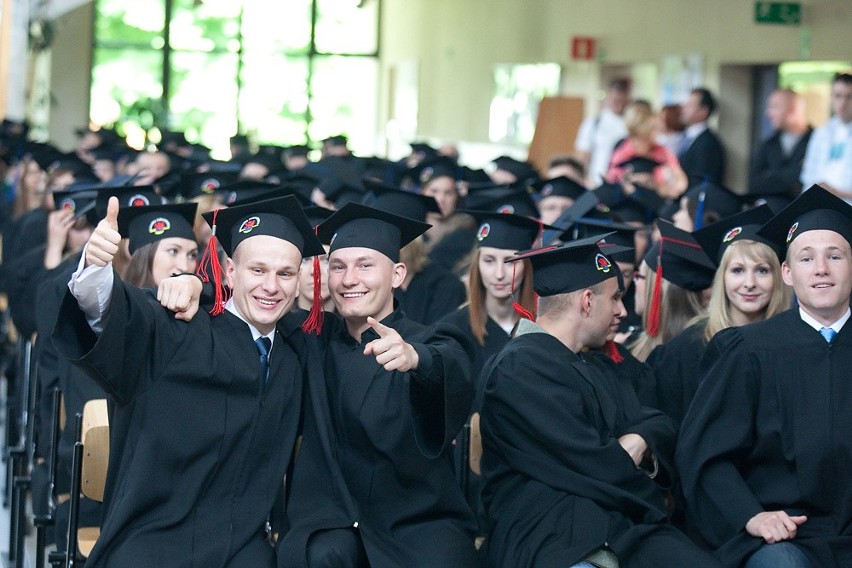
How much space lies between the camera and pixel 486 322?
6.23m

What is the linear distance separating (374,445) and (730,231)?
200cm

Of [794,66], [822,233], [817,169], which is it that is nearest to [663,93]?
[794,66]

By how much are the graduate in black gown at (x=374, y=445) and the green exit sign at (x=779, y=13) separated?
31.7 ft

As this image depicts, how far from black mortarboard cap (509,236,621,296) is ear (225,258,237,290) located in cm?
100

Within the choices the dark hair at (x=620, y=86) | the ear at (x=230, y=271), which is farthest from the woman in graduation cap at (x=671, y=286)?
the dark hair at (x=620, y=86)

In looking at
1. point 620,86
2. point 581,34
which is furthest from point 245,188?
point 581,34

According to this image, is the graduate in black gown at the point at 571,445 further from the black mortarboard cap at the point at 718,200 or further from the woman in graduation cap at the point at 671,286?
the black mortarboard cap at the point at 718,200

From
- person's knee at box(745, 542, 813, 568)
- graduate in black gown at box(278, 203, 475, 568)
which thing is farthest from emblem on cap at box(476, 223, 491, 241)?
person's knee at box(745, 542, 813, 568)

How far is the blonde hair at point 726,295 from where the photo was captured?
525 cm

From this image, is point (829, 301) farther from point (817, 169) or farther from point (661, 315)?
point (817, 169)

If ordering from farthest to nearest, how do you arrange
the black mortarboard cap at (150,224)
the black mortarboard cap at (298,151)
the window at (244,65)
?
the window at (244,65)
the black mortarboard cap at (298,151)
the black mortarboard cap at (150,224)

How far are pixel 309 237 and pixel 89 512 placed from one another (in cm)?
171

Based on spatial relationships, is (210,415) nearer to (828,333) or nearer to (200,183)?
(828,333)

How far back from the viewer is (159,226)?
580 cm
